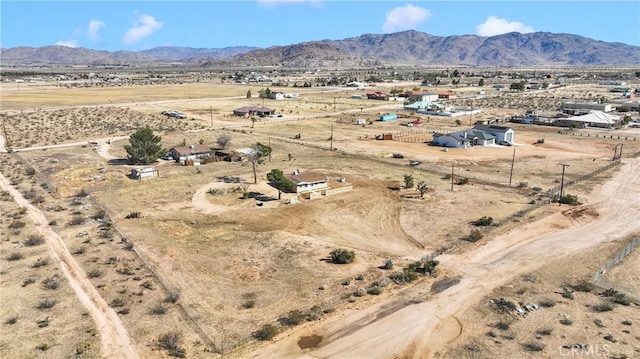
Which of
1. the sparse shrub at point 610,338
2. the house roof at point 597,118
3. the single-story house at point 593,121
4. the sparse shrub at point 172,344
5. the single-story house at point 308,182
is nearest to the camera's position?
the sparse shrub at point 172,344

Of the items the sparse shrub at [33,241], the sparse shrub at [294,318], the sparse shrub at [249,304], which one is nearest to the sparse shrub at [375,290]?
the sparse shrub at [294,318]

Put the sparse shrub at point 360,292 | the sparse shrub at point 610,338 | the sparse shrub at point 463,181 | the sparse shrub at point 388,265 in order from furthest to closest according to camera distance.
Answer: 1. the sparse shrub at point 463,181
2. the sparse shrub at point 388,265
3. the sparse shrub at point 360,292
4. the sparse shrub at point 610,338

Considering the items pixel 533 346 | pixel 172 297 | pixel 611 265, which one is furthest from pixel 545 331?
pixel 172 297

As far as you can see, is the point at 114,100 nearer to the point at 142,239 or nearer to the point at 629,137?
the point at 142,239

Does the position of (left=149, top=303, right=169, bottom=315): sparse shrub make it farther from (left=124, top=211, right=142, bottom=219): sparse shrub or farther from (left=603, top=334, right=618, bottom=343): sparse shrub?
(left=603, top=334, right=618, bottom=343): sparse shrub

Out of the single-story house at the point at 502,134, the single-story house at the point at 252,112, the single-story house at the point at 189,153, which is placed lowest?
the single-story house at the point at 189,153

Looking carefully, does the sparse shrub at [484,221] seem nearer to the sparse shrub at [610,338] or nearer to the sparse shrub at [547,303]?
the sparse shrub at [547,303]

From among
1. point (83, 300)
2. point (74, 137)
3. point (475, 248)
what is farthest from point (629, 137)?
point (74, 137)
